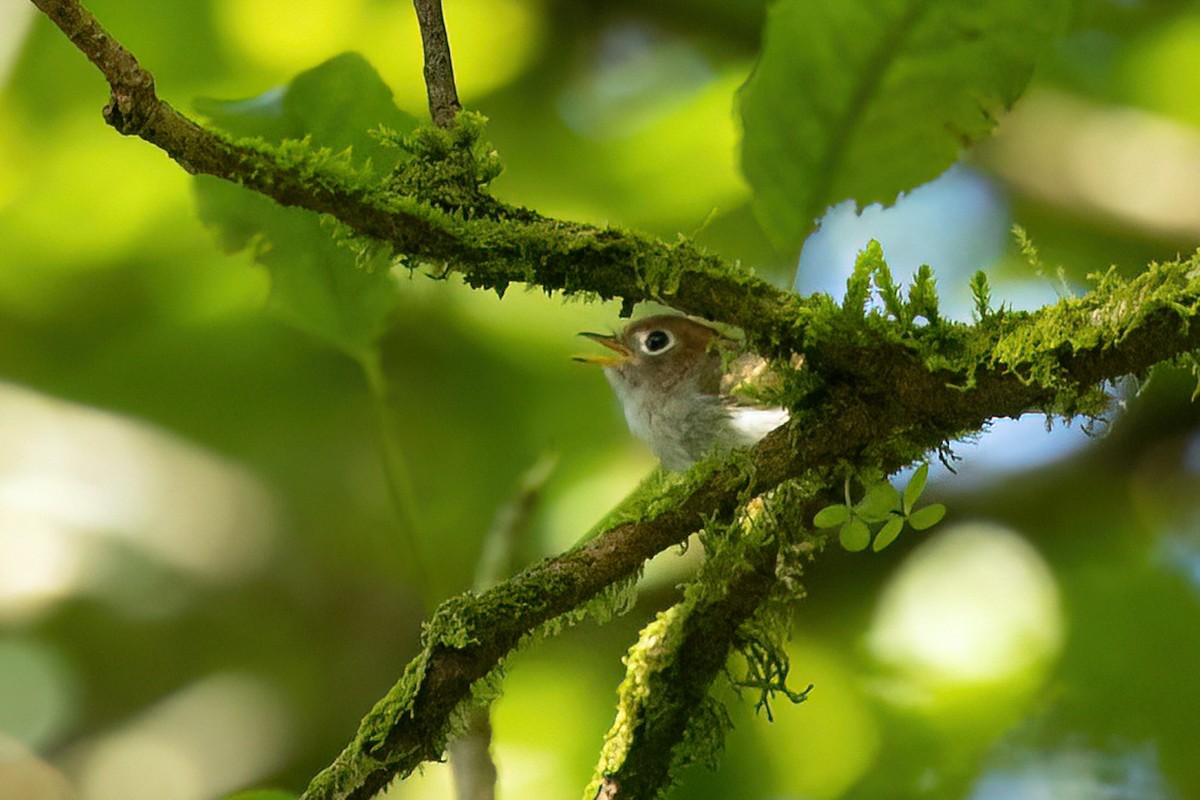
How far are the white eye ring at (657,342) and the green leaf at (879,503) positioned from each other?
4.38 ft

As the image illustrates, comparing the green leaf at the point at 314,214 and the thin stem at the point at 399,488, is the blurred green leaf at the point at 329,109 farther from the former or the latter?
the thin stem at the point at 399,488

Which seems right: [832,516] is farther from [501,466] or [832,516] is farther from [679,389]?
[501,466]

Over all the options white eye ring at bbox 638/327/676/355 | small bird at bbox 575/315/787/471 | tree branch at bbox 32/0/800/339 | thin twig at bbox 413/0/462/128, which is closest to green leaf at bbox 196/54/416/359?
thin twig at bbox 413/0/462/128

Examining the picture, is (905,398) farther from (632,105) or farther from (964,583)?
(632,105)

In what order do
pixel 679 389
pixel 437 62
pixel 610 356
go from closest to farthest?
1. pixel 437 62
2. pixel 679 389
3. pixel 610 356

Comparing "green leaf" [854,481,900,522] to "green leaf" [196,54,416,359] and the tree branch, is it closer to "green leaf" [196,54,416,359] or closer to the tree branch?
the tree branch

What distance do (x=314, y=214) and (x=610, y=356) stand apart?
1060mm

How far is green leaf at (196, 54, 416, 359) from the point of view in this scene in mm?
1921

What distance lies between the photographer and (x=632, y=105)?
343 centimetres

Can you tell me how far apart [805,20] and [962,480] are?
61.0 inches

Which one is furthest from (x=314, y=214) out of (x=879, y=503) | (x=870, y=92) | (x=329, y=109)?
(x=879, y=503)

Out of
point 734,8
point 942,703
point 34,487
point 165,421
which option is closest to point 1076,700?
point 942,703

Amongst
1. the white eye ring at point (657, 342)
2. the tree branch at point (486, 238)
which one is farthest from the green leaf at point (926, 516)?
the white eye ring at point (657, 342)

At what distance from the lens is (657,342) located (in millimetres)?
2812
